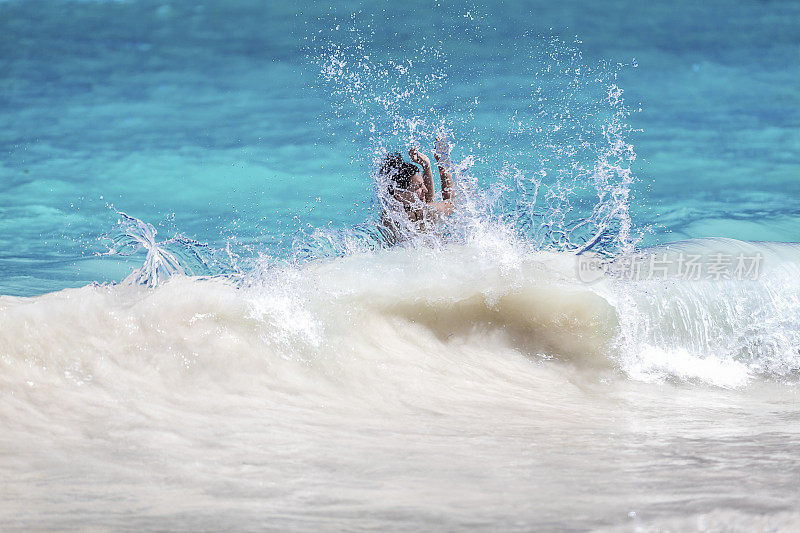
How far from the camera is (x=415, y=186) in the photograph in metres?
6.20

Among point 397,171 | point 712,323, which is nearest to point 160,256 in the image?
point 397,171

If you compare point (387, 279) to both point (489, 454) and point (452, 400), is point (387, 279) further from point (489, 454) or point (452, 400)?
point (489, 454)

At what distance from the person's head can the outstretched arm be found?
3 cm

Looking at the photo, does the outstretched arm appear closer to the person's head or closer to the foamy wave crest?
the person's head

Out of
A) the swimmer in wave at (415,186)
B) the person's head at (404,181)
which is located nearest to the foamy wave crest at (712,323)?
the swimmer in wave at (415,186)

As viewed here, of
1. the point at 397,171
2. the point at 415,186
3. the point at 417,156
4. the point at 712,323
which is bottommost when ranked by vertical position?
the point at 712,323

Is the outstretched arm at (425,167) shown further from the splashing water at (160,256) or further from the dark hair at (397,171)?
the splashing water at (160,256)

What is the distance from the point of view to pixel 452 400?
4.04 metres

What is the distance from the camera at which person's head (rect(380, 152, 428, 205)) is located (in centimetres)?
620

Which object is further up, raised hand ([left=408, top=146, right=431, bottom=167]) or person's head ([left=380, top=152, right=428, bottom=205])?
raised hand ([left=408, top=146, right=431, bottom=167])

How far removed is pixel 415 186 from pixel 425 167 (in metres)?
0.19

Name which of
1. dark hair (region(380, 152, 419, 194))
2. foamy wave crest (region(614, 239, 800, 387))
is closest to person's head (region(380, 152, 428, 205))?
dark hair (region(380, 152, 419, 194))

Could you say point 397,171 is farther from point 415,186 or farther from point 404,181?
point 415,186

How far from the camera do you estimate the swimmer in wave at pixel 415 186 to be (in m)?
6.13
